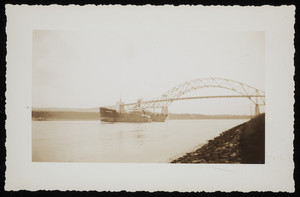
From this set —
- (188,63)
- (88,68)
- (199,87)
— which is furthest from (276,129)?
(88,68)

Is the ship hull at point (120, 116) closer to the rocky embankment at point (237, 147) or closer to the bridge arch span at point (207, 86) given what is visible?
the bridge arch span at point (207, 86)

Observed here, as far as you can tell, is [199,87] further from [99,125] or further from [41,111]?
[41,111]

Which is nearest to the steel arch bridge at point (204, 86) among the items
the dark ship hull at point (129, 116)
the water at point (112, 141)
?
the dark ship hull at point (129, 116)

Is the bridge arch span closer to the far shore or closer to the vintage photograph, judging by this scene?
the vintage photograph

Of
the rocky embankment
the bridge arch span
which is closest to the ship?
the bridge arch span

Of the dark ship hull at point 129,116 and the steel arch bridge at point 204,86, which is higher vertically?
the steel arch bridge at point 204,86
